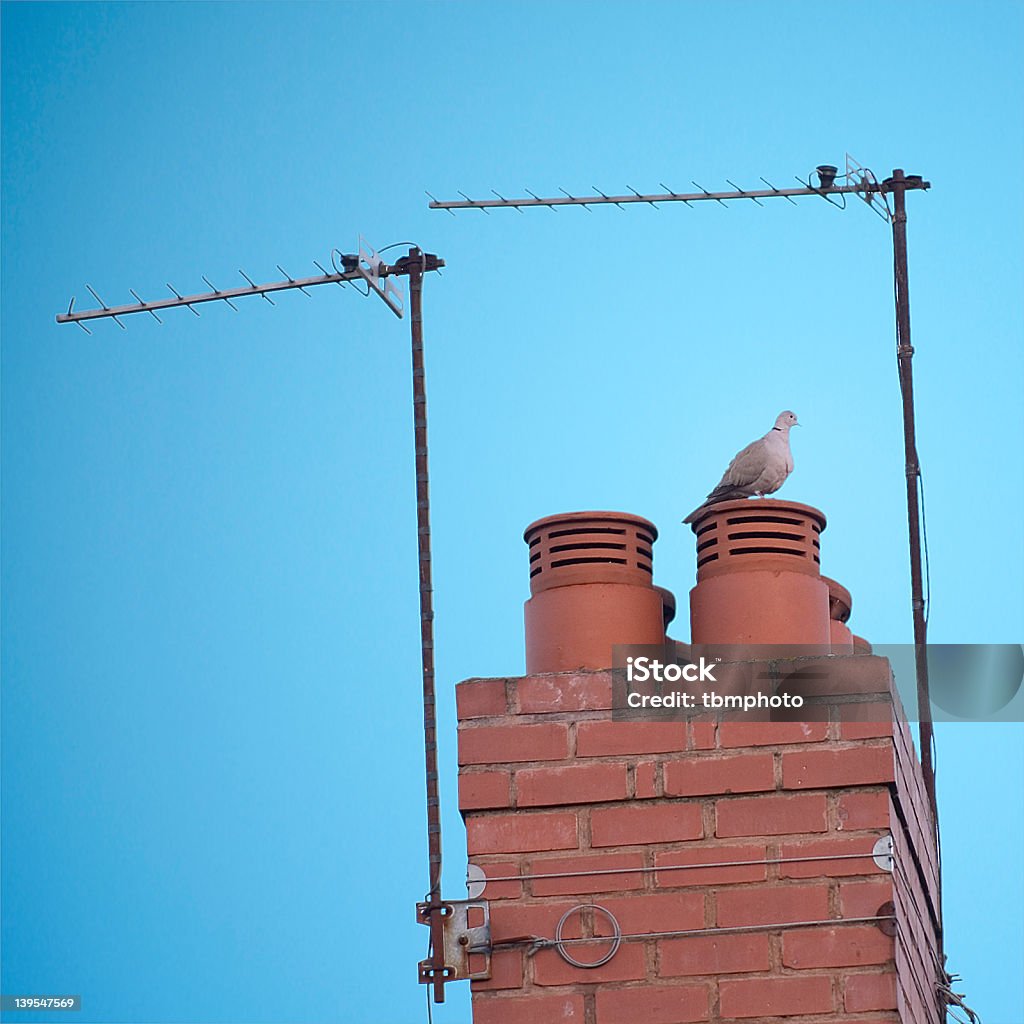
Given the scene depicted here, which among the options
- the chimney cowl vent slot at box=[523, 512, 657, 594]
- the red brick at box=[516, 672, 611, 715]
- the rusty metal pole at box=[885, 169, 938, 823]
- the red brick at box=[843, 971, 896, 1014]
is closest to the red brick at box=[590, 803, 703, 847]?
the red brick at box=[516, 672, 611, 715]

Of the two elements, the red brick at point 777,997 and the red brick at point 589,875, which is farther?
the red brick at point 589,875

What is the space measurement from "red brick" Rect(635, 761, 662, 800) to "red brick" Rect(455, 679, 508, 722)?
1.06ft

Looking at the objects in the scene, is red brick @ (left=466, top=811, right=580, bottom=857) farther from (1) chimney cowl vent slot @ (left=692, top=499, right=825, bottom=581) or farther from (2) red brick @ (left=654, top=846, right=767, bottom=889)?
(1) chimney cowl vent slot @ (left=692, top=499, right=825, bottom=581)

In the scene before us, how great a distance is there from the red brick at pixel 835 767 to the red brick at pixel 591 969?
48 centimetres

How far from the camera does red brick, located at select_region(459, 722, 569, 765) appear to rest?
405 cm

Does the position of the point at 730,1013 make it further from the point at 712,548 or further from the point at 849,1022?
the point at 712,548

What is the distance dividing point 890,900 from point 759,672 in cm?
56

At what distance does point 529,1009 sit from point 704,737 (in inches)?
26.9

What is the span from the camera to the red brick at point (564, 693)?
4.07 m

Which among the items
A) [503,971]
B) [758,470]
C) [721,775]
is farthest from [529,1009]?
[758,470]

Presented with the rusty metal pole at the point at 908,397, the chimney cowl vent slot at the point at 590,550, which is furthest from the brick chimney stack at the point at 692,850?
the rusty metal pole at the point at 908,397

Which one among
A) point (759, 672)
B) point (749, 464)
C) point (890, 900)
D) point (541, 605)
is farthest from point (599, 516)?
point (749, 464)

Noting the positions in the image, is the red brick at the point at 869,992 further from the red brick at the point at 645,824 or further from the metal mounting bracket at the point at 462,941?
the metal mounting bracket at the point at 462,941

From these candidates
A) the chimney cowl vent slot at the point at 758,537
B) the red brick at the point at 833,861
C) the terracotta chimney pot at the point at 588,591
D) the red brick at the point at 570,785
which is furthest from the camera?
the chimney cowl vent slot at the point at 758,537
